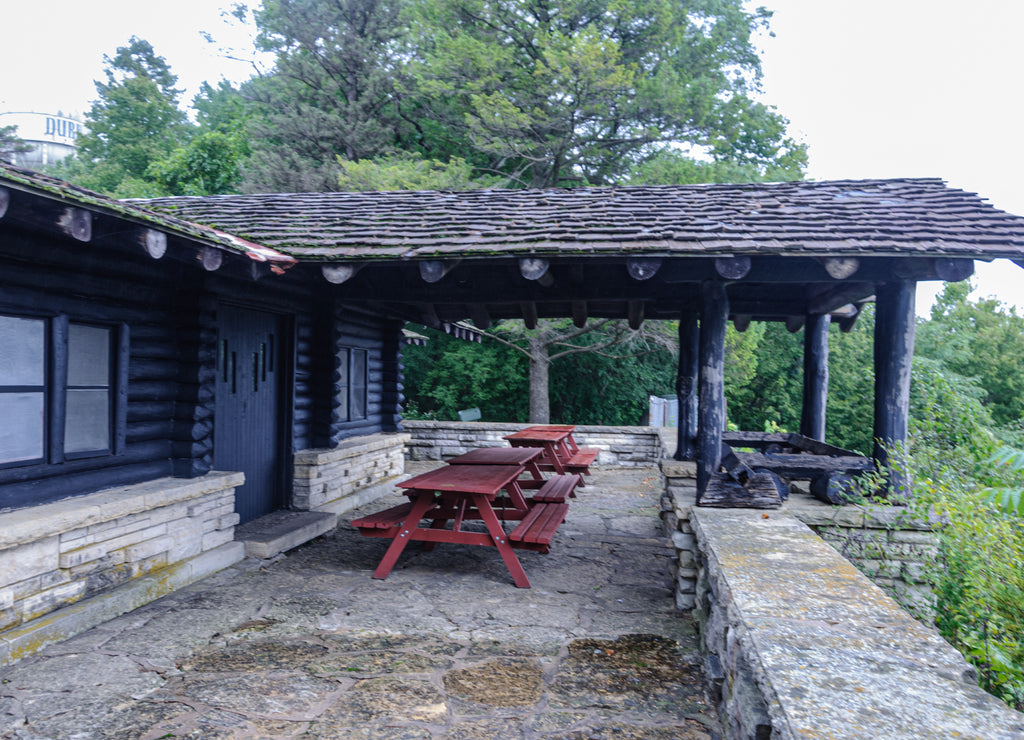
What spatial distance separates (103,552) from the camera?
4594 mm

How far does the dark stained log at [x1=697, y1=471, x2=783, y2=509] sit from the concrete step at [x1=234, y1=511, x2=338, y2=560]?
4005 mm

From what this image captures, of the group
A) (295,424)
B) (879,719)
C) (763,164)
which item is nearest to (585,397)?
(763,164)

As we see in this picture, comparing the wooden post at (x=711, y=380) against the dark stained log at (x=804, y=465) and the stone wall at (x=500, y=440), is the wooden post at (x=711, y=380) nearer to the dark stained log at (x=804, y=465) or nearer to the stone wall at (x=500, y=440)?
the dark stained log at (x=804, y=465)

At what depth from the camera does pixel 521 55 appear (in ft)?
61.9

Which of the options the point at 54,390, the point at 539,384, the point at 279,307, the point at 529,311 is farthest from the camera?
the point at 539,384

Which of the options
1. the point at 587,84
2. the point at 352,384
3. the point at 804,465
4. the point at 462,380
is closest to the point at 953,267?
the point at 804,465

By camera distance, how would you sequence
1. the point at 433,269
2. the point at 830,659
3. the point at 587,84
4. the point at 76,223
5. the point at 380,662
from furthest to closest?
the point at 587,84 → the point at 433,269 → the point at 380,662 → the point at 76,223 → the point at 830,659

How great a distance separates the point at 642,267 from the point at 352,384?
5.21 metres

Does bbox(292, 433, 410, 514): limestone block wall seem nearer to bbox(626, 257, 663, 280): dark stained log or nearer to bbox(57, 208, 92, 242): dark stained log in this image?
bbox(57, 208, 92, 242): dark stained log

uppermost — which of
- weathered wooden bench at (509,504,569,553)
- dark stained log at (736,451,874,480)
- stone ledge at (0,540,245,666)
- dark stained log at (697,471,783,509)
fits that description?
dark stained log at (736,451,874,480)

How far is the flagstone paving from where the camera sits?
3195 mm

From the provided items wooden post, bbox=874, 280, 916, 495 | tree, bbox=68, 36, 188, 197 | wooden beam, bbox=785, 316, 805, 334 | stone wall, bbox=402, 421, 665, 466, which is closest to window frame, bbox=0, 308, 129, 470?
wooden post, bbox=874, 280, 916, 495

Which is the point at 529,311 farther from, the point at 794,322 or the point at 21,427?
the point at 21,427

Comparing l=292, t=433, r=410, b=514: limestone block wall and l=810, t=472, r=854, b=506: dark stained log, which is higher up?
l=810, t=472, r=854, b=506: dark stained log
